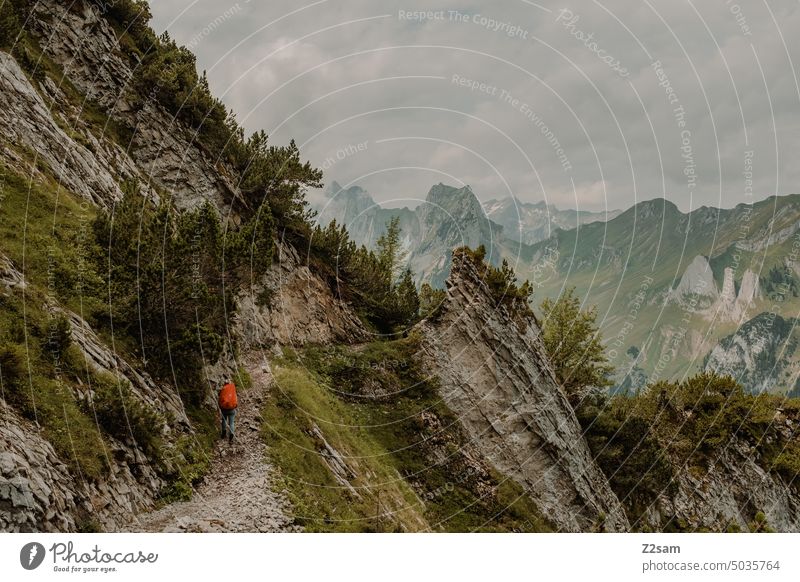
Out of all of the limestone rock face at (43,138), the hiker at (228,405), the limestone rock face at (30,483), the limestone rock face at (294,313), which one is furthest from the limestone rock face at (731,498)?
the limestone rock face at (43,138)

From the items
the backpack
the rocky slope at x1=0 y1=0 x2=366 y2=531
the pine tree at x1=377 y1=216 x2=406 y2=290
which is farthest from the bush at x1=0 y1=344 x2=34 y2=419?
the pine tree at x1=377 y1=216 x2=406 y2=290

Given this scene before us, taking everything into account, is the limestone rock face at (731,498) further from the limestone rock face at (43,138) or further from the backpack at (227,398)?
the limestone rock face at (43,138)

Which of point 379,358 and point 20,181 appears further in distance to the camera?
point 379,358

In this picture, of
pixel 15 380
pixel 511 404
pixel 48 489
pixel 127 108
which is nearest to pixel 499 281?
pixel 511 404

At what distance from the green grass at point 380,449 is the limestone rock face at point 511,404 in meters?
1.28

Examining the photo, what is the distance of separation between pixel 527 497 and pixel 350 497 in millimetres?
13845

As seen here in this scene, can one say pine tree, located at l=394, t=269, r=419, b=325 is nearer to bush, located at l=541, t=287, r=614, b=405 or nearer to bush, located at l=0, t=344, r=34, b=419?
bush, located at l=541, t=287, r=614, b=405

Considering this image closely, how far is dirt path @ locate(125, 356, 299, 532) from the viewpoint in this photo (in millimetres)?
13055

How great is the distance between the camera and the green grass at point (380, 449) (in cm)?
1909

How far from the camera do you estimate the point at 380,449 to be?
26875 millimetres

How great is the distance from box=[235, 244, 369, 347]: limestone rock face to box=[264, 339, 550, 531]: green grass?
1.93 m

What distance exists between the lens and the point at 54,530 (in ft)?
34.9

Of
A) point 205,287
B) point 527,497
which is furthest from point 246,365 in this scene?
point 527,497
